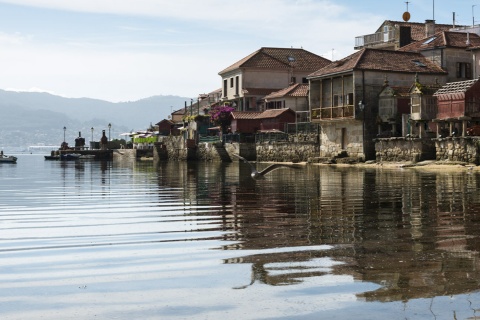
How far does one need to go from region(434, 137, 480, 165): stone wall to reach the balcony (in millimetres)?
24938

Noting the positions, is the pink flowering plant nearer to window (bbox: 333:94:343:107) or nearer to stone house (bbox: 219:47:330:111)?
stone house (bbox: 219:47:330:111)

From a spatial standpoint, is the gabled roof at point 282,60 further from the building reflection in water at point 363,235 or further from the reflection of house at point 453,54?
the building reflection in water at point 363,235

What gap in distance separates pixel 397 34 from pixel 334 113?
1328cm

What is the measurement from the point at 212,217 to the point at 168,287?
28.4ft

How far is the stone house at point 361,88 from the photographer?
53.2 meters

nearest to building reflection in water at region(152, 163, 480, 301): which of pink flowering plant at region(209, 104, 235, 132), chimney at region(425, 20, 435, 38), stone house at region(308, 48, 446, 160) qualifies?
stone house at region(308, 48, 446, 160)

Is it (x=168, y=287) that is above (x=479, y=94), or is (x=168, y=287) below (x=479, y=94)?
below

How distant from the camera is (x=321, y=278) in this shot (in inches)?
378

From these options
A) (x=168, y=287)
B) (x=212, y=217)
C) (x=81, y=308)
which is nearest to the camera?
(x=81, y=308)

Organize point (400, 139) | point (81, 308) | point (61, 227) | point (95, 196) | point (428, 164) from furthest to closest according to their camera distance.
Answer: point (400, 139) → point (428, 164) → point (95, 196) → point (61, 227) → point (81, 308)

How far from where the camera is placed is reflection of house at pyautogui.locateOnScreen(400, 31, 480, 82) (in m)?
55.2

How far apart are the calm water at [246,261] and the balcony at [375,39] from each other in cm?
4946

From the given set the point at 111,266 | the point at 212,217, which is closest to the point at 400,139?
the point at 212,217

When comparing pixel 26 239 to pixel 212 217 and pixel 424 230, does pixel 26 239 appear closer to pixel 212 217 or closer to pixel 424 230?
pixel 212 217
